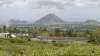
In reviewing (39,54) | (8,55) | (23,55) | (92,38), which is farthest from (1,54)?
(92,38)

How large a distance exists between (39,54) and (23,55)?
1.33 meters

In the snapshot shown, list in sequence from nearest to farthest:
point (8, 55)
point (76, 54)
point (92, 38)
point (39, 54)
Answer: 1. point (8, 55)
2. point (39, 54)
3. point (76, 54)
4. point (92, 38)

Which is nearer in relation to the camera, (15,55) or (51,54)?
(15,55)

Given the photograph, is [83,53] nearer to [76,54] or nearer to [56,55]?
[76,54]

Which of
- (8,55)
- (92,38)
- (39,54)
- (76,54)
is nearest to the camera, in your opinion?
(8,55)

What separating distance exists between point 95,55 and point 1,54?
665 centimetres

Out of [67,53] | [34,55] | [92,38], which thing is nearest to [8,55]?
[34,55]

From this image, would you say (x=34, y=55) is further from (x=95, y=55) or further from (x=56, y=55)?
(x=95, y=55)

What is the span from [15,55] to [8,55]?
0.49m

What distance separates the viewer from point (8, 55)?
522 inches

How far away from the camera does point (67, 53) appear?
1505cm

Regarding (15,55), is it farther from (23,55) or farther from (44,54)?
(44,54)

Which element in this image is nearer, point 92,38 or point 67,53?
point 67,53

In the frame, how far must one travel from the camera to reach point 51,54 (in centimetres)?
1457
